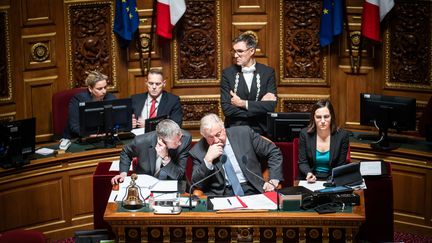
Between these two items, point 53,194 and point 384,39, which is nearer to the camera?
point 53,194

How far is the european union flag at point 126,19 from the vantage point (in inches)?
345

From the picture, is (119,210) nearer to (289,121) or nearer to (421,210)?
(289,121)

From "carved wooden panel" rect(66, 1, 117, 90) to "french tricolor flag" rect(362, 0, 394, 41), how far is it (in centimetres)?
271

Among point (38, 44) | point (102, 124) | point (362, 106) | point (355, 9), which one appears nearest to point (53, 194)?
point (102, 124)

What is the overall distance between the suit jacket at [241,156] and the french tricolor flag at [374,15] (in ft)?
8.49

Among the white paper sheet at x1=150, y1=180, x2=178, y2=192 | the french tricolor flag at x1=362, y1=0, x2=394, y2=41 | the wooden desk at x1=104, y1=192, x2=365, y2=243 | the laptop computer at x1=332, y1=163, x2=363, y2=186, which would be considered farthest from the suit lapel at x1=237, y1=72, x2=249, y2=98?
the wooden desk at x1=104, y1=192, x2=365, y2=243

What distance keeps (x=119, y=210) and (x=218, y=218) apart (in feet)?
2.36

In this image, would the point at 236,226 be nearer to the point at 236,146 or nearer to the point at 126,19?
the point at 236,146

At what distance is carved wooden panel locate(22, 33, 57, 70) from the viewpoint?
27.9 feet

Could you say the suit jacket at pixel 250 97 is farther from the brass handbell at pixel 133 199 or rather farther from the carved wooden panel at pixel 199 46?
the brass handbell at pixel 133 199

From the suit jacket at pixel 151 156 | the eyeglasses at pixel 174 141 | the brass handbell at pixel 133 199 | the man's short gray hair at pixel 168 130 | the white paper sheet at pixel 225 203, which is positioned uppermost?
the man's short gray hair at pixel 168 130

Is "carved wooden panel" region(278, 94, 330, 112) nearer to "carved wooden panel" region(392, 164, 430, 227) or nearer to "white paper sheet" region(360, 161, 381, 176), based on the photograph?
"carved wooden panel" region(392, 164, 430, 227)

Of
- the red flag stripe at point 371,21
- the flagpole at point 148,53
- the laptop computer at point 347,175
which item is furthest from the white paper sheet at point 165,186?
the red flag stripe at point 371,21

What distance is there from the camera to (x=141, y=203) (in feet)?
19.2
